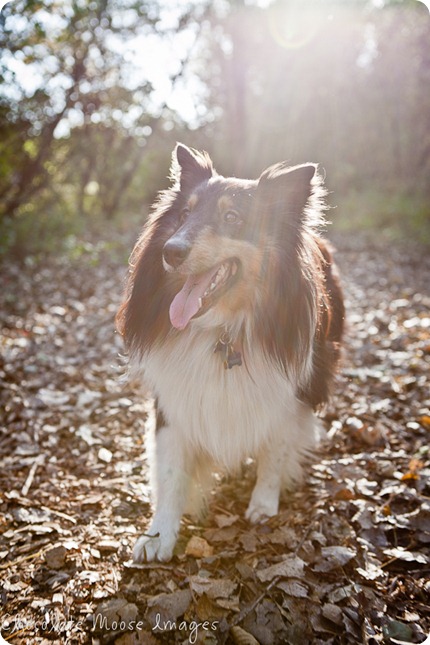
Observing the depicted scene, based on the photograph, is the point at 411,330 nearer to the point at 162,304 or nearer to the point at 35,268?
the point at 162,304

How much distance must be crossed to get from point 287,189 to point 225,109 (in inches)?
520

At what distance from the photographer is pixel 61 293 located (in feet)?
25.2

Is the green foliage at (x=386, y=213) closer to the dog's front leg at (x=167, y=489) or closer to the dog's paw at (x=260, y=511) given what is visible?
the dog's paw at (x=260, y=511)

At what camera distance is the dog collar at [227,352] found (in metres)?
2.63

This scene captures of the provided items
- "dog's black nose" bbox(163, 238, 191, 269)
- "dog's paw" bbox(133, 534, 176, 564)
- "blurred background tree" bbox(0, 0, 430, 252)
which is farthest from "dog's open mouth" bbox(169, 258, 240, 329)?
"blurred background tree" bbox(0, 0, 430, 252)

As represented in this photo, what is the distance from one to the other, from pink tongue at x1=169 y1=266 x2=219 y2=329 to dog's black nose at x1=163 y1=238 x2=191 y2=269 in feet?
0.47

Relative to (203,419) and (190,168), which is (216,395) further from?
(190,168)

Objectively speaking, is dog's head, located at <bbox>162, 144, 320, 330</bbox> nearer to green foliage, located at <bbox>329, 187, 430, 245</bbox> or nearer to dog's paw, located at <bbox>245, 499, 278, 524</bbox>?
dog's paw, located at <bbox>245, 499, 278, 524</bbox>

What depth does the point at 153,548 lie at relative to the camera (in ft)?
8.45

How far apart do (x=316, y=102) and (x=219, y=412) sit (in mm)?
16146

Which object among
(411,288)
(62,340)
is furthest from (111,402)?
(411,288)

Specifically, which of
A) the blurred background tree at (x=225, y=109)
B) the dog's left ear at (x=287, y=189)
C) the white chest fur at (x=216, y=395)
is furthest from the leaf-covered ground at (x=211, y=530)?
the blurred background tree at (x=225, y=109)

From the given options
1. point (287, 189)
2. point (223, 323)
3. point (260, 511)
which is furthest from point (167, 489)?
point (287, 189)

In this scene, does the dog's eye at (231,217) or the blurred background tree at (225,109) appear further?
the blurred background tree at (225,109)
